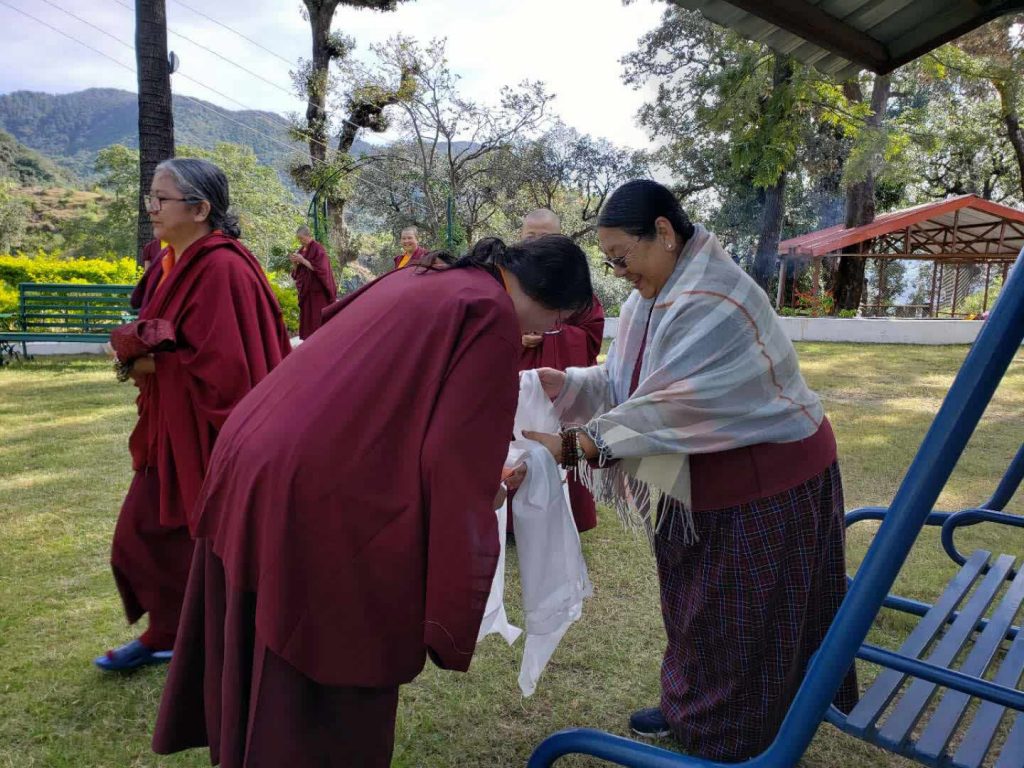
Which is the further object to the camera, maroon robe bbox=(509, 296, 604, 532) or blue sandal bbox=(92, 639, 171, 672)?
maroon robe bbox=(509, 296, 604, 532)

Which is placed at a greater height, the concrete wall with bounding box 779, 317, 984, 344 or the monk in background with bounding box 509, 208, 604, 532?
the monk in background with bounding box 509, 208, 604, 532

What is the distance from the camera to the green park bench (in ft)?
33.8

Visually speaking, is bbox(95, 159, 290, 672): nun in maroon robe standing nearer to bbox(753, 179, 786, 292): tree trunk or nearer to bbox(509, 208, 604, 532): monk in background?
bbox(509, 208, 604, 532): monk in background

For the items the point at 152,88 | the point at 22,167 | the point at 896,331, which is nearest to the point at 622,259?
the point at 152,88

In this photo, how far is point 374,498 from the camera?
4.50 ft

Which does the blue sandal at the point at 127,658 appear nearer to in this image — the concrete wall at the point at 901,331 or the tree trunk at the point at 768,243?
the concrete wall at the point at 901,331

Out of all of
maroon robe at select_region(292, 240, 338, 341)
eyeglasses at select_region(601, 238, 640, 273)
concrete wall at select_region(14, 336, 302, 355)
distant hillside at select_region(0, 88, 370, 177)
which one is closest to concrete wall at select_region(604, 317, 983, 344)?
maroon robe at select_region(292, 240, 338, 341)

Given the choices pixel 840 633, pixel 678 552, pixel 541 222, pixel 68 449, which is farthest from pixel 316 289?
pixel 840 633

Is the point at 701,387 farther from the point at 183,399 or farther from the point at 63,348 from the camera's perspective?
the point at 63,348

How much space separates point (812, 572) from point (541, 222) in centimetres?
231

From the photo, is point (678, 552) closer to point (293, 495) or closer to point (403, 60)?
point (293, 495)

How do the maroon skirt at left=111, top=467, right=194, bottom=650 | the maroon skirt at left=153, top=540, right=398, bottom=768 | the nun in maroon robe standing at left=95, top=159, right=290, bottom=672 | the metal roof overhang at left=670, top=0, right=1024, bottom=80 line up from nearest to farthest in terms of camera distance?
1. the maroon skirt at left=153, top=540, right=398, bottom=768
2. the metal roof overhang at left=670, top=0, right=1024, bottom=80
3. the nun in maroon robe standing at left=95, top=159, right=290, bottom=672
4. the maroon skirt at left=111, top=467, right=194, bottom=650

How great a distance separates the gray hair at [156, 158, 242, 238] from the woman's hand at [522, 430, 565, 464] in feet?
5.00

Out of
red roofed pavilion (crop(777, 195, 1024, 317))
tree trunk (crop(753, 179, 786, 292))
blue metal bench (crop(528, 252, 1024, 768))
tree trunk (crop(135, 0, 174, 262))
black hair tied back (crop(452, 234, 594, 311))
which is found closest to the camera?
blue metal bench (crop(528, 252, 1024, 768))
